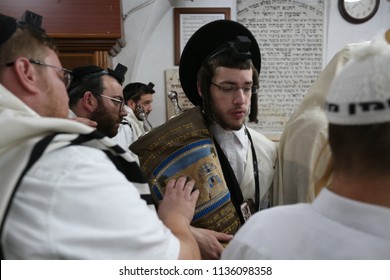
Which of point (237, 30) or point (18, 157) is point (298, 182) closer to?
point (237, 30)

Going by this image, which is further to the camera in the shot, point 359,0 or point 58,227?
point 359,0

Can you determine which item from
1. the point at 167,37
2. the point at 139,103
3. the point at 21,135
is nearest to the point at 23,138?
the point at 21,135

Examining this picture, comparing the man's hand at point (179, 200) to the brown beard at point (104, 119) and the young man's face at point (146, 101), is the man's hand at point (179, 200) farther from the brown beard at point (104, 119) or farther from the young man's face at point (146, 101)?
the young man's face at point (146, 101)

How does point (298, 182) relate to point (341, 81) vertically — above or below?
below

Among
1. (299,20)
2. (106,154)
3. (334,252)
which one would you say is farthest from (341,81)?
(299,20)

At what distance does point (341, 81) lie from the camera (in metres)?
0.73

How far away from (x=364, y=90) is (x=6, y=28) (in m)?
0.96

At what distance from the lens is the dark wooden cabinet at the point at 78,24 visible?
3.02 m

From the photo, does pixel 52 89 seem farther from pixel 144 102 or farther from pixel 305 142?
pixel 144 102

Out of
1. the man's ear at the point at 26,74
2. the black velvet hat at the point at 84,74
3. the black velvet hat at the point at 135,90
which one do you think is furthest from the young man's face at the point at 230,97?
the black velvet hat at the point at 135,90

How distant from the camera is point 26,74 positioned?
1.07m

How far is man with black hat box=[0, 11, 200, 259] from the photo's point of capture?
2.69ft

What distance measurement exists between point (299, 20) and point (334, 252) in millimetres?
4542

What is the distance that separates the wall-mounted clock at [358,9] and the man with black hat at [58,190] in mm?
4549
